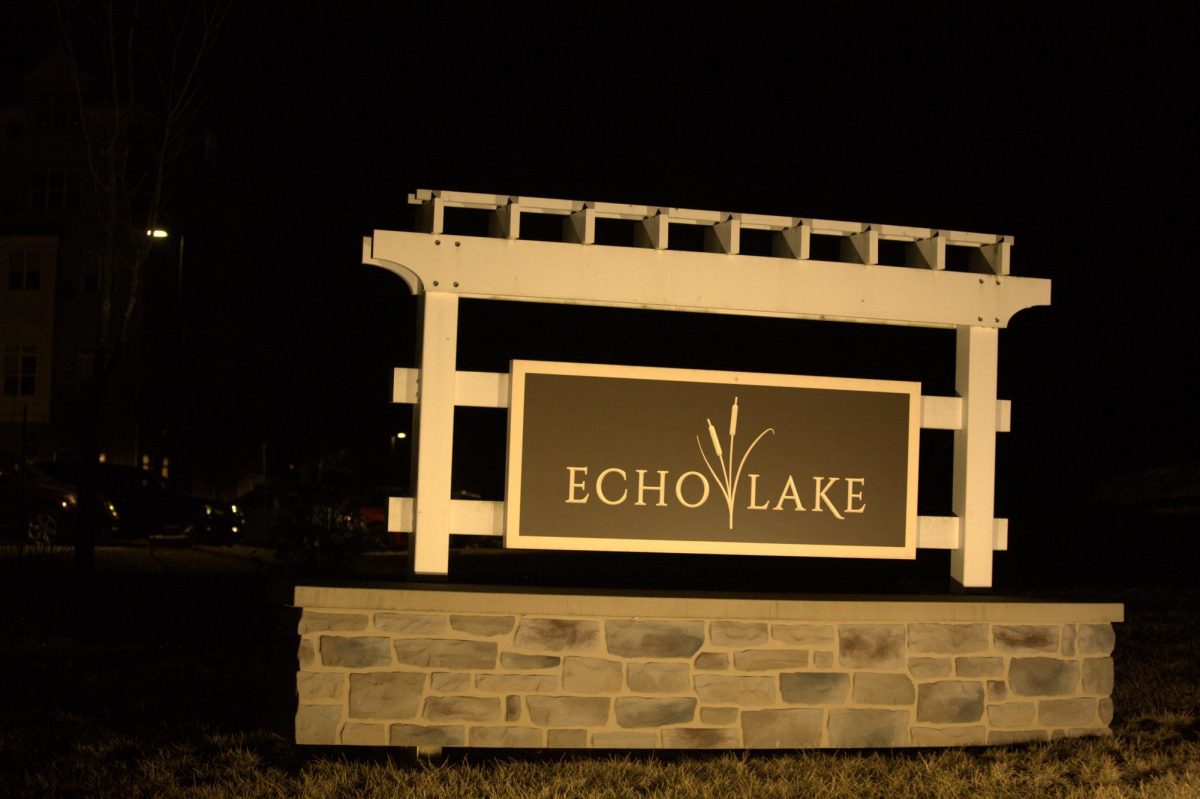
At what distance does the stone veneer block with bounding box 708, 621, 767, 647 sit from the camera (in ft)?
21.8

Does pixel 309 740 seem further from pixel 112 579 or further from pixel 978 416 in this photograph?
pixel 112 579

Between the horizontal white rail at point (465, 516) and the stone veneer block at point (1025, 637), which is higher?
the horizontal white rail at point (465, 516)

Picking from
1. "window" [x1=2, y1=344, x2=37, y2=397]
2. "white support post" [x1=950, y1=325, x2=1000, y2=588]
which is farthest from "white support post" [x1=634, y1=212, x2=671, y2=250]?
"window" [x1=2, y1=344, x2=37, y2=397]

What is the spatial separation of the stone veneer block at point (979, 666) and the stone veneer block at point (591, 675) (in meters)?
1.86

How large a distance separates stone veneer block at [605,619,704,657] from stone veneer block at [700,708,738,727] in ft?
1.02

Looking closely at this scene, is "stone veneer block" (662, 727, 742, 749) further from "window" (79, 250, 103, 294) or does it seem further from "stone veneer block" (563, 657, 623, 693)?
"window" (79, 250, 103, 294)

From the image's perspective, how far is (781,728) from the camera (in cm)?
668

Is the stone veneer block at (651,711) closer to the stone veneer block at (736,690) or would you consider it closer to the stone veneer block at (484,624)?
the stone veneer block at (736,690)

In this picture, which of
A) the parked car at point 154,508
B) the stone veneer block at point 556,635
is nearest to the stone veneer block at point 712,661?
the stone veneer block at point 556,635

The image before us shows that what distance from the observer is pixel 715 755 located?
6707 mm

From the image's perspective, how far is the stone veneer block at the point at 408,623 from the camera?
641 centimetres

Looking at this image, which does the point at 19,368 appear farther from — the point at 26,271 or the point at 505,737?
the point at 505,737

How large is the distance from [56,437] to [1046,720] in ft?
107

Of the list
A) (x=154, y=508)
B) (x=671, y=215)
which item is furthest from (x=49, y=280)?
(x=671, y=215)
